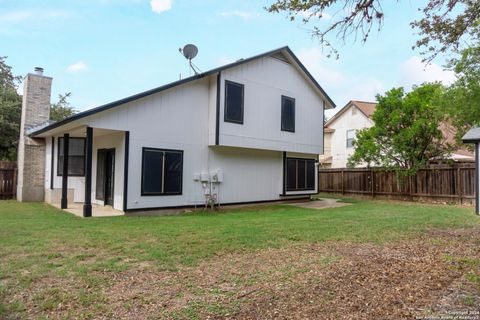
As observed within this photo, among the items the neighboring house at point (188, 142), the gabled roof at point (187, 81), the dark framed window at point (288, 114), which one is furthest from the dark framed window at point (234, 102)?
the dark framed window at point (288, 114)

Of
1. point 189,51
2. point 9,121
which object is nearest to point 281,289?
point 189,51

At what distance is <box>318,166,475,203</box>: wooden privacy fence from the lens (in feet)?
46.0

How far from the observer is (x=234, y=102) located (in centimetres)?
1188

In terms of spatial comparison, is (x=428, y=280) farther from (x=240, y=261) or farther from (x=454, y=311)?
(x=240, y=261)

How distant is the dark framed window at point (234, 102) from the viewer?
38.2 ft

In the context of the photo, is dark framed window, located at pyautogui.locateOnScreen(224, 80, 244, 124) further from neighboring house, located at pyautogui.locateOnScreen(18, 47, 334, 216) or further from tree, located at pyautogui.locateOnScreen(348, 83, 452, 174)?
tree, located at pyautogui.locateOnScreen(348, 83, 452, 174)

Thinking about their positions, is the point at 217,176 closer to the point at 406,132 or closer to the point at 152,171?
the point at 152,171

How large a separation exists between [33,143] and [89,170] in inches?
225

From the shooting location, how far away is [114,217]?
9273 mm

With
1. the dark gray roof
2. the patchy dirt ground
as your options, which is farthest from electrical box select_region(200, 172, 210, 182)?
the dark gray roof

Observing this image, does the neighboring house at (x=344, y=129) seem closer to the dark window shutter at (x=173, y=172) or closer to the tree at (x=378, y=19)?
the dark window shutter at (x=173, y=172)

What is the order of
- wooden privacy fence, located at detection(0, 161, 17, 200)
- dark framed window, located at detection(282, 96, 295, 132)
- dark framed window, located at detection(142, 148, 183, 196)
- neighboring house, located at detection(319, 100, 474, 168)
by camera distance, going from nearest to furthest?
1. dark framed window, located at detection(142, 148, 183, 196)
2. wooden privacy fence, located at detection(0, 161, 17, 200)
3. dark framed window, located at detection(282, 96, 295, 132)
4. neighboring house, located at detection(319, 100, 474, 168)

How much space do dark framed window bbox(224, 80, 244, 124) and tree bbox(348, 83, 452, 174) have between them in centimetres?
756

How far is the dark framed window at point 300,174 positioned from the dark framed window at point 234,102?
362 centimetres
